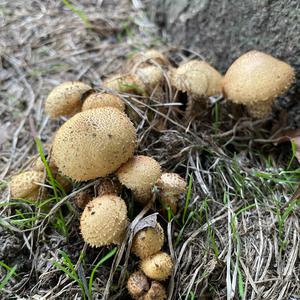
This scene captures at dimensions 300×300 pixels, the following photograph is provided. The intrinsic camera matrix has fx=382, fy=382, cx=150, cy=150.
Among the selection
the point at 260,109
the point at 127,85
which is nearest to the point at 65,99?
the point at 127,85

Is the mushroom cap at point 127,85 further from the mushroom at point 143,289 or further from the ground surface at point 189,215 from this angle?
the mushroom at point 143,289

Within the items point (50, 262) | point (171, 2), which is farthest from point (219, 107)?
point (50, 262)

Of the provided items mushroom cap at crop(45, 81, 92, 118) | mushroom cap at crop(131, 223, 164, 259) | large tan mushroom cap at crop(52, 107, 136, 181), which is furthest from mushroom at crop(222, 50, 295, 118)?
mushroom cap at crop(131, 223, 164, 259)

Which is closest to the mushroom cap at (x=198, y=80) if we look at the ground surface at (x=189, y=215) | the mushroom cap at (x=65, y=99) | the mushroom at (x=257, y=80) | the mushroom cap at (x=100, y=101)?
the mushroom at (x=257, y=80)

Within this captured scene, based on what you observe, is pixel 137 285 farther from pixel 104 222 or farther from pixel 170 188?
pixel 170 188

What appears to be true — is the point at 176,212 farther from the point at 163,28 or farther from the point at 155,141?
the point at 163,28
